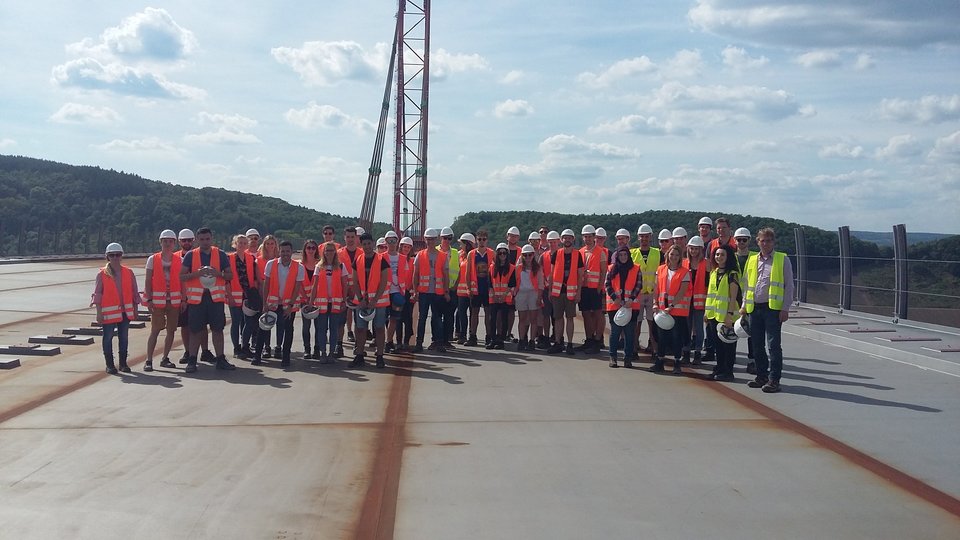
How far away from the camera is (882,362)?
38.6 feet

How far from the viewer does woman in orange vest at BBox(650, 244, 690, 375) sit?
1107 centimetres

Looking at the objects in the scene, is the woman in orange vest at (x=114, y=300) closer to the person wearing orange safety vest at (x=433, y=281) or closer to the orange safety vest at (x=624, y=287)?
the person wearing orange safety vest at (x=433, y=281)

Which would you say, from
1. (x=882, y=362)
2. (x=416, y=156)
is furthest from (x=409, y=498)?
(x=416, y=156)

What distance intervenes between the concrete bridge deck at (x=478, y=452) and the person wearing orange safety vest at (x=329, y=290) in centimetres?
87

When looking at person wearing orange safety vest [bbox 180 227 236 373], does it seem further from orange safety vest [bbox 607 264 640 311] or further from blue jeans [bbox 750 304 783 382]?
blue jeans [bbox 750 304 783 382]

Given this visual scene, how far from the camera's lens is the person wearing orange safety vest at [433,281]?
13.2 m

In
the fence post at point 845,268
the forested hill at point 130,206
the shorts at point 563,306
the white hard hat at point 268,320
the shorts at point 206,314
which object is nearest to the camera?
Answer: the shorts at point 206,314

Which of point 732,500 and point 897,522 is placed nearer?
point 897,522

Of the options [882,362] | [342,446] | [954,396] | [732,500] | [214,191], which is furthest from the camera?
[214,191]

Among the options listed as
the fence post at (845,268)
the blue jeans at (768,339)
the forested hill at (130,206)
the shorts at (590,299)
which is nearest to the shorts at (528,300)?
the shorts at (590,299)

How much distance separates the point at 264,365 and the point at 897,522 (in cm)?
874

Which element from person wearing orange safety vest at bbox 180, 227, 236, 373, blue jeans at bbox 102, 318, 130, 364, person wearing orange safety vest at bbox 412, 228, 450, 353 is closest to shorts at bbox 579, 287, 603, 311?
person wearing orange safety vest at bbox 412, 228, 450, 353

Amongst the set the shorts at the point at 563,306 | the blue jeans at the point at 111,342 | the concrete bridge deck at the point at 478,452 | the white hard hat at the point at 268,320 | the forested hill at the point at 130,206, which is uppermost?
the forested hill at the point at 130,206

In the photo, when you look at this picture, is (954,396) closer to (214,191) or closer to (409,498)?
(409,498)
